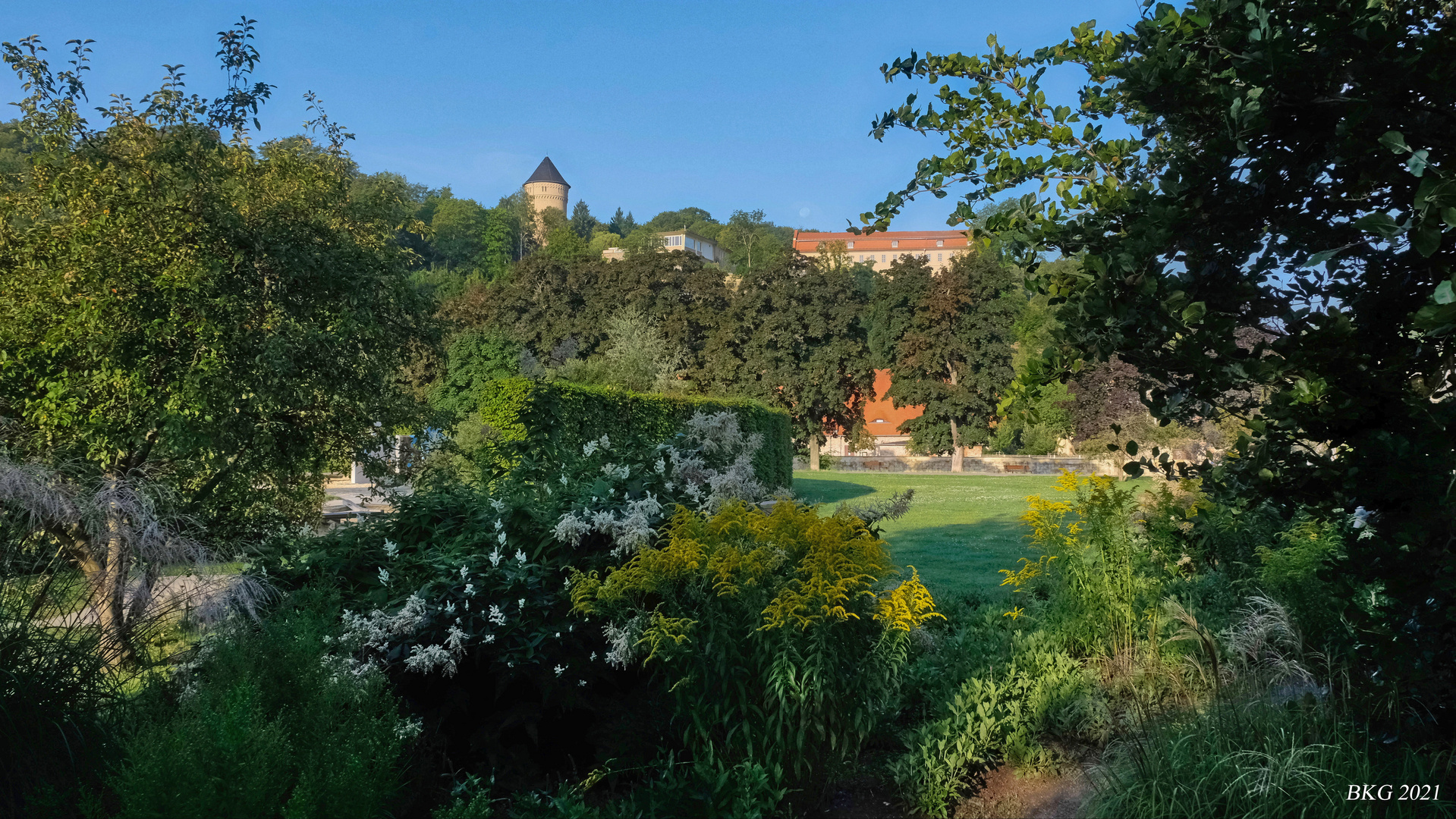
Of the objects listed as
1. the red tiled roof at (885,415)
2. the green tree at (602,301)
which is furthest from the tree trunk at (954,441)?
the red tiled roof at (885,415)

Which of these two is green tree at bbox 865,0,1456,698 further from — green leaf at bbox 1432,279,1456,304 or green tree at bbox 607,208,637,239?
green tree at bbox 607,208,637,239

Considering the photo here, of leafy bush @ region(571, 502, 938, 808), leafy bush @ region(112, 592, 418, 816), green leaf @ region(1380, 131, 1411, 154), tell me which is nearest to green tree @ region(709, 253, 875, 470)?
leafy bush @ region(571, 502, 938, 808)

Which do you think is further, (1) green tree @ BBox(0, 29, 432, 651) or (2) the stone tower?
(2) the stone tower

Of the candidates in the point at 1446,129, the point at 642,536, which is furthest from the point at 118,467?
the point at 1446,129

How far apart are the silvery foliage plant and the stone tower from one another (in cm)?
11545

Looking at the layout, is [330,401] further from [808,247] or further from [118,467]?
[808,247]

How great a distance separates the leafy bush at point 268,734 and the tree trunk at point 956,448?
1524 inches

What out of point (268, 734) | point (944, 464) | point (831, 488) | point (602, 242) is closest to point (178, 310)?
point (268, 734)

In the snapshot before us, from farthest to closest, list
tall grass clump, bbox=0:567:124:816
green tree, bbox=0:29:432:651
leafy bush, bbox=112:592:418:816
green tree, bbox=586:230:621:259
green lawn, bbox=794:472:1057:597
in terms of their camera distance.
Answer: green tree, bbox=586:230:621:259
green lawn, bbox=794:472:1057:597
green tree, bbox=0:29:432:651
tall grass clump, bbox=0:567:124:816
leafy bush, bbox=112:592:418:816

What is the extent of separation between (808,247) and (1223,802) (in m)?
119

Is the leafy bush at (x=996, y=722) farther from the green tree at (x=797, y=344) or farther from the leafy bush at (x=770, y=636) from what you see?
the green tree at (x=797, y=344)

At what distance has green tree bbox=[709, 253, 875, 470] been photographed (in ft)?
129

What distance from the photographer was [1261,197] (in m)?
3.00

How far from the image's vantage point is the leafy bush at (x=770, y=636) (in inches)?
142
